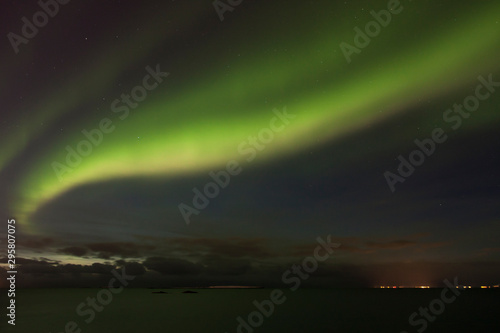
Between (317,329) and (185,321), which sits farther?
(185,321)

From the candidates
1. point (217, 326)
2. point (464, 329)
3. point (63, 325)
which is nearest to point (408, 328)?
point (464, 329)

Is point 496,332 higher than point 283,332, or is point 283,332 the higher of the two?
point 283,332

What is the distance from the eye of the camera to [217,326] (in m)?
54.5

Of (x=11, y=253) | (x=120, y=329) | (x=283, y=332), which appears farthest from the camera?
(x=120, y=329)

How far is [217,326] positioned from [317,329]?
1355cm

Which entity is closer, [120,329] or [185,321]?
[120,329]

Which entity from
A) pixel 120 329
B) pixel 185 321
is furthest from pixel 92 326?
pixel 185 321

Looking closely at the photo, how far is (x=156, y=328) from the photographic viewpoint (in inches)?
2096

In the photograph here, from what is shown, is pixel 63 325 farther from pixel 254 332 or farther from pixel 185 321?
pixel 254 332

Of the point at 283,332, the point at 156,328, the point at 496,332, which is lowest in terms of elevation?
the point at 496,332

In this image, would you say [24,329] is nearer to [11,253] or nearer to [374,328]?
[11,253]

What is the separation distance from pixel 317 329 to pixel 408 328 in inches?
462

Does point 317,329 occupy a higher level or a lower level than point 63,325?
lower

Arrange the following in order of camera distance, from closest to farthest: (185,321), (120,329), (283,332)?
(283,332), (120,329), (185,321)
